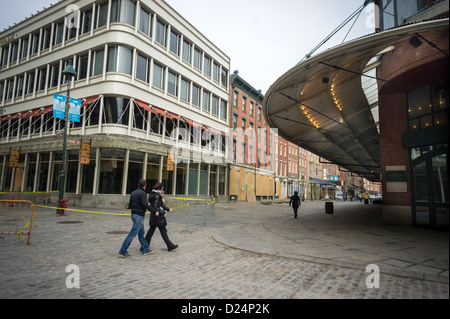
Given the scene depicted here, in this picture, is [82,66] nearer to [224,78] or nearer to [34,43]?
[34,43]

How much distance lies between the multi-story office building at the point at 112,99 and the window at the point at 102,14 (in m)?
0.08

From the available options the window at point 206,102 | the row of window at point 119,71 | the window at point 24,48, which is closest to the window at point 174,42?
the row of window at point 119,71

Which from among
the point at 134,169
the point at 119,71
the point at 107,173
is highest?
the point at 119,71

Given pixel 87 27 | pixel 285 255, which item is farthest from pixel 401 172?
pixel 87 27

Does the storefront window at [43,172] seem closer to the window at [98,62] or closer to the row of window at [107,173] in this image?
the row of window at [107,173]

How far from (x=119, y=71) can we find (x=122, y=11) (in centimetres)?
481

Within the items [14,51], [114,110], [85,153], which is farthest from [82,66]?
[14,51]

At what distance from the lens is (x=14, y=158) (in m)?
22.7

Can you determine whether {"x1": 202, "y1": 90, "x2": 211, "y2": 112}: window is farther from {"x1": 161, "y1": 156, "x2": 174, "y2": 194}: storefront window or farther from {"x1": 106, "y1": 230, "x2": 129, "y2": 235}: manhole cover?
{"x1": 106, "y1": 230, "x2": 129, "y2": 235}: manhole cover

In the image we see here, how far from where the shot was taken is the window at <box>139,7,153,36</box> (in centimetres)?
2203

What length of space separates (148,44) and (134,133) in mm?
7681

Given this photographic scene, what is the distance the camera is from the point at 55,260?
6043 mm

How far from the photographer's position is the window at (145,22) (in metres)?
22.0

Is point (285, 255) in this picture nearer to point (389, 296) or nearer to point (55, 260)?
point (389, 296)
